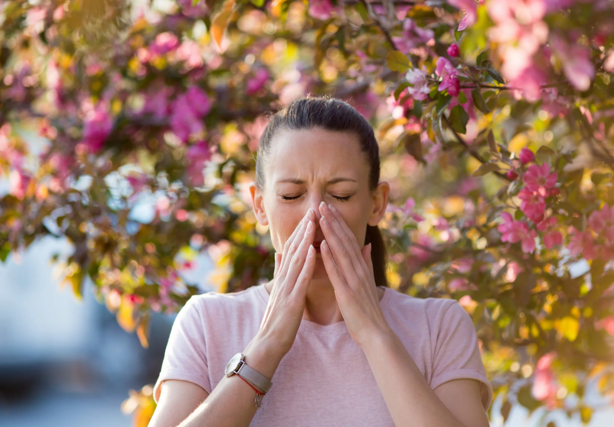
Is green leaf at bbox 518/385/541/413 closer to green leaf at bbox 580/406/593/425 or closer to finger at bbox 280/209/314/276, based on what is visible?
green leaf at bbox 580/406/593/425

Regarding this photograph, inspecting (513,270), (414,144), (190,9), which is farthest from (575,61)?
(190,9)

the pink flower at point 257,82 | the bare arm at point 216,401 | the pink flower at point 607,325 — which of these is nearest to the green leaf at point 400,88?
the bare arm at point 216,401

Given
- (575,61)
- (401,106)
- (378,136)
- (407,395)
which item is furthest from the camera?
(378,136)

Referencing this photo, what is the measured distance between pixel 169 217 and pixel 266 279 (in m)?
0.63

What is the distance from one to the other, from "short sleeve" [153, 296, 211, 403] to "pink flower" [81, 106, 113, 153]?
171 centimetres

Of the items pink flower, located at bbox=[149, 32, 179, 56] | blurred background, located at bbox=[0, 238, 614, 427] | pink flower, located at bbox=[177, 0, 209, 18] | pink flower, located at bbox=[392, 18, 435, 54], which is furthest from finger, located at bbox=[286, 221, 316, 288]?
blurred background, located at bbox=[0, 238, 614, 427]

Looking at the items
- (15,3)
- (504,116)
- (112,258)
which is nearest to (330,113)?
(504,116)

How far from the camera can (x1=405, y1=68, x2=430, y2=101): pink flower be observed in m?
1.62

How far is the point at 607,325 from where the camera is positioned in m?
2.02

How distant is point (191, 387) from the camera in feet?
4.75

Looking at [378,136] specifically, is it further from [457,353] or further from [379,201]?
[457,353]

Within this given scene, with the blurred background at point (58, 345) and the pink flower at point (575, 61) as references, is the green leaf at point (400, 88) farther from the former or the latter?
the blurred background at point (58, 345)

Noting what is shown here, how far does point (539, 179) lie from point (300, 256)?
2.45 feet

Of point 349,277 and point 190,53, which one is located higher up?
point 190,53
